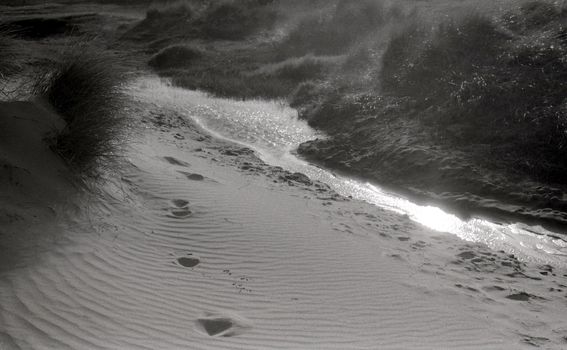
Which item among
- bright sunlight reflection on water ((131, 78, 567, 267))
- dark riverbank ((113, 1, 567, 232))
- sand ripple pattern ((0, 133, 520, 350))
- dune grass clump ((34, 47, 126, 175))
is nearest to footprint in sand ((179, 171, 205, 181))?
sand ripple pattern ((0, 133, 520, 350))

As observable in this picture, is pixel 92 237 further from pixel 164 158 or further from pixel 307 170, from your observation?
pixel 307 170

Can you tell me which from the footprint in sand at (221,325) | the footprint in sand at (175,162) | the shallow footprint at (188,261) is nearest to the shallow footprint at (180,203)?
the shallow footprint at (188,261)

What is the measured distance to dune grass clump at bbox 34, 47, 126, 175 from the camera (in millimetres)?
6102

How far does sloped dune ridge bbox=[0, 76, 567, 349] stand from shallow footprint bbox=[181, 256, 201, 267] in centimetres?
2

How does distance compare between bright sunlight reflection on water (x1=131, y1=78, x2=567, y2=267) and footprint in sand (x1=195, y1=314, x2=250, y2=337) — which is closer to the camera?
footprint in sand (x1=195, y1=314, x2=250, y2=337)

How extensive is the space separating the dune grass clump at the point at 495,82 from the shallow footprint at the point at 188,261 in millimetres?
5523

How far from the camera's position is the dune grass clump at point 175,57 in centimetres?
1821

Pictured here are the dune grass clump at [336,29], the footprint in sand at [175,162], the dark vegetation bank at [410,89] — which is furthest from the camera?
the dune grass clump at [336,29]

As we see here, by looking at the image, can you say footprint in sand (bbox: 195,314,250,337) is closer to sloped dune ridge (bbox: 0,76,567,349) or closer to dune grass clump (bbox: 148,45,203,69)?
sloped dune ridge (bbox: 0,76,567,349)

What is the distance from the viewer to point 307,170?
31.4ft

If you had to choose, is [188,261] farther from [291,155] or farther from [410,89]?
[410,89]

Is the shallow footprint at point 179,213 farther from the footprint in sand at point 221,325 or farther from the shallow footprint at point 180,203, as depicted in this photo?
the footprint in sand at point 221,325

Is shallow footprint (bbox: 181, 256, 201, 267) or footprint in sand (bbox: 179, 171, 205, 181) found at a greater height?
footprint in sand (bbox: 179, 171, 205, 181)

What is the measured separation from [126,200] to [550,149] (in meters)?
6.43
